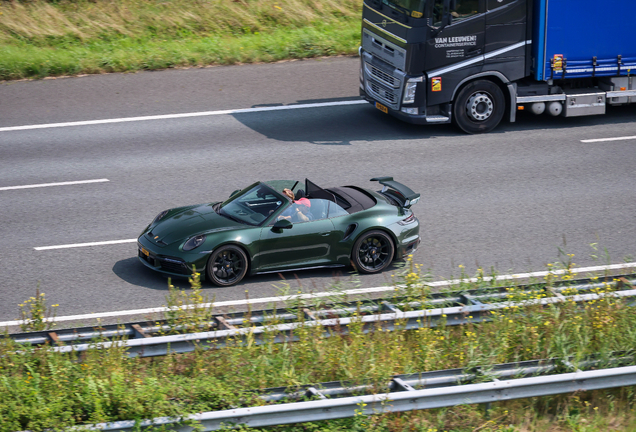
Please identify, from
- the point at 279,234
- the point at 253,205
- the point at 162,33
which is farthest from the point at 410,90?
the point at 162,33

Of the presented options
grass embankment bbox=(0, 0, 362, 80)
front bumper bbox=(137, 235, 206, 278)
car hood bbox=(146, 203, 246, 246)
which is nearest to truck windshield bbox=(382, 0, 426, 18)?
grass embankment bbox=(0, 0, 362, 80)

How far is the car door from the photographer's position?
32.3 ft

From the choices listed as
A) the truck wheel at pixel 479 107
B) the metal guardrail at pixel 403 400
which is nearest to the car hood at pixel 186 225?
the metal guardrail at pixel 403 400

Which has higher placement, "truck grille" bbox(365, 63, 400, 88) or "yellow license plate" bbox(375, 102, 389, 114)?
"truck grille" bbox(365, 63, 400, 88)

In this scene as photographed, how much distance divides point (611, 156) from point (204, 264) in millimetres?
9177

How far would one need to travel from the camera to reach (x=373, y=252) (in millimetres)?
10406

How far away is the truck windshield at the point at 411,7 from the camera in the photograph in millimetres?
14969

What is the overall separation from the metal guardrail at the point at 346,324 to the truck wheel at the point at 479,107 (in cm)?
823

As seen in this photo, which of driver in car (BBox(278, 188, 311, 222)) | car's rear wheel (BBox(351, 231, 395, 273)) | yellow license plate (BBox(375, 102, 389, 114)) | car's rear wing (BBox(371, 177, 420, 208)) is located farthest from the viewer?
yellow license plate (BBox(375, 102, 389, 114))

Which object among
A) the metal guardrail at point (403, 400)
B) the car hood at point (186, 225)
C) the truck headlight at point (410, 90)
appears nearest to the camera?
the metal guardrail at point (403, 400)

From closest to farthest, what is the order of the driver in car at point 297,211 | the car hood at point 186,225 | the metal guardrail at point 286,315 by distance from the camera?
1. the metal guardrail at point 286,315
2. the car hood at point 186,225
3. the driver in car at point 297,211

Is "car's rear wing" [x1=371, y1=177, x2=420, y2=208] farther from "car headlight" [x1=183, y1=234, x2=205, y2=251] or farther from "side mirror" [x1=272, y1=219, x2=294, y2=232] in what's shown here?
"car headlight" [x1=183, y1=234, x2=205, y2=251]

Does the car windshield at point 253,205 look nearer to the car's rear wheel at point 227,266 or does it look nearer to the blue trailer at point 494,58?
the car's rear wheel at point 227,266

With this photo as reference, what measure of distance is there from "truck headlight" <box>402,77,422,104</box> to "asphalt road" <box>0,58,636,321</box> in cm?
84
